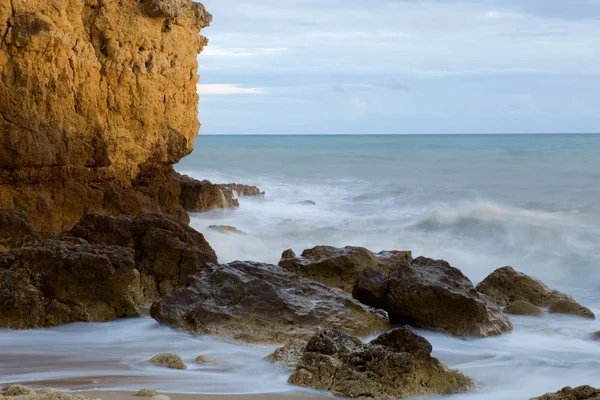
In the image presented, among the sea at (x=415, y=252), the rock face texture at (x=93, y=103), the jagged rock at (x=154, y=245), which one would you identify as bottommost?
the sea at (x=415, y=252)

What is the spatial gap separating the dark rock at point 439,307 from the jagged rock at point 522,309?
843 millimetres

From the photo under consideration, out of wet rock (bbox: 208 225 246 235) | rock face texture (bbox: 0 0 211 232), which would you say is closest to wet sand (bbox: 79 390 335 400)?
rock face texture (bbox: 0 0 211 232)

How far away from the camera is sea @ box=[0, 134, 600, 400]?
486 centimetres

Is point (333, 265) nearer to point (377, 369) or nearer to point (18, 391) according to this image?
point (377, 369)

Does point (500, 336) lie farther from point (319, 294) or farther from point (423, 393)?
point (423, 393)

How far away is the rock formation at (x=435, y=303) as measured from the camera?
251 inches

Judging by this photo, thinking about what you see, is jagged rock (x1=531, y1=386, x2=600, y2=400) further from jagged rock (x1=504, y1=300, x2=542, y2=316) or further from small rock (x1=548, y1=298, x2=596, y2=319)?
small rock (x1=548, y1=298, x2=596, y2=319)

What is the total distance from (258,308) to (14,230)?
2.57 metres

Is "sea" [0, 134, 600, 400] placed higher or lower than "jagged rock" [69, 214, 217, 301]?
lower

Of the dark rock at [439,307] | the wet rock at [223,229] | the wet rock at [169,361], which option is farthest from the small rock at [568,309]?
the wet rock at [223,229]

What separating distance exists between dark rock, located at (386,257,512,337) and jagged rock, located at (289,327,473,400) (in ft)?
5.24

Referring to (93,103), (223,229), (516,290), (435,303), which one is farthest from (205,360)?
(223,229)

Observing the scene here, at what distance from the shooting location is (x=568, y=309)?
752 cm

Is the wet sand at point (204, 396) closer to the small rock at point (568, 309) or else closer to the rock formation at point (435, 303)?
the rock formation at point (435, 303)
